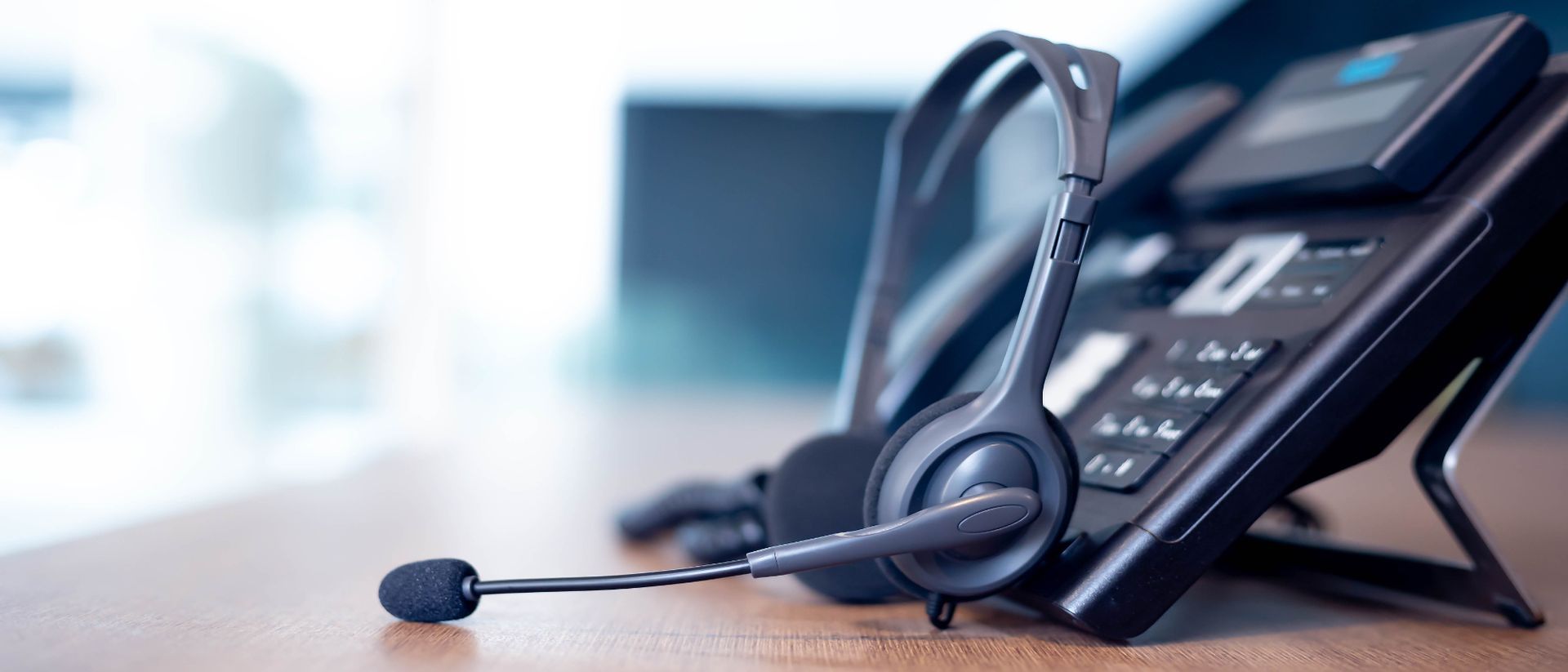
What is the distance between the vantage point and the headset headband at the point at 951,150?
1.14 ft

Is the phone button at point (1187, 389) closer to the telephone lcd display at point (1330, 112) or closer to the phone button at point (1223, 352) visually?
the phone button at point (1223, 352)

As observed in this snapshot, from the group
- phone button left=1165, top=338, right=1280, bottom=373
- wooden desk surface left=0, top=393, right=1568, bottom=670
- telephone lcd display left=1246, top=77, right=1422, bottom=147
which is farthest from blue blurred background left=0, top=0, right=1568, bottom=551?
phone button left=1165, top=338, right=1280, bottom=373

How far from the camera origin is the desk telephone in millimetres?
346

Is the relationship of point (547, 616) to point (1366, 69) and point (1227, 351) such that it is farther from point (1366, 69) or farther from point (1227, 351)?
point (1366, 69)

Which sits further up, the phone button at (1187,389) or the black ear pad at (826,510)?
the phone button at (1187,389)

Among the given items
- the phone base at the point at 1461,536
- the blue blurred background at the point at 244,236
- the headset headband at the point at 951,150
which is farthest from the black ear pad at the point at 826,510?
the blue blurred background at the point at 244,236

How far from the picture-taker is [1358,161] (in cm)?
42

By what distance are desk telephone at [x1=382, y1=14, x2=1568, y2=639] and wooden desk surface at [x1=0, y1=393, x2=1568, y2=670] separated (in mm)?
20

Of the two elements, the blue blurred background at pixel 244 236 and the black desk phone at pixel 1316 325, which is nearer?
the black desk phone at pixel 1316 325

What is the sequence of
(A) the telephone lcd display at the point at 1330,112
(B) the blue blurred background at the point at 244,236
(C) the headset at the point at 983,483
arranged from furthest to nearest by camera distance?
(B) the blue blurred background at the point at 244,236
(A) the telephone lcd display at the point at 1330,112
(C) the headset at the point at 983,483

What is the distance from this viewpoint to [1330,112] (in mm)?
493

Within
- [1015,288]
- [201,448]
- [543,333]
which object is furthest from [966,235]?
[1015,288]

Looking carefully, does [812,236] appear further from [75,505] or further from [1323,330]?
[1323,330]

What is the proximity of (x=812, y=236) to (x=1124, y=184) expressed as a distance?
18.7 ft
